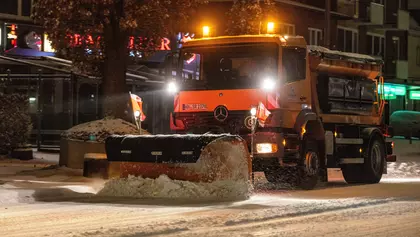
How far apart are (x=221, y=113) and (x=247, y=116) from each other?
548mm

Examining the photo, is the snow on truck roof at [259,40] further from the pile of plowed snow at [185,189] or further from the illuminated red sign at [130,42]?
the pile of plowed snow at [185,189]

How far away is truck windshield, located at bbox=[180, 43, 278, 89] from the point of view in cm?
1552

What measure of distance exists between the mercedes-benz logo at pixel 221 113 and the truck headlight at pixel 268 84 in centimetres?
87

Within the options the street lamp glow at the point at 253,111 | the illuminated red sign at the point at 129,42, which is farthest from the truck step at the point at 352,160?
the illuminated red sign at the point at 129,42

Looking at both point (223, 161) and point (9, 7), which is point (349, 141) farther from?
point (9, 7)

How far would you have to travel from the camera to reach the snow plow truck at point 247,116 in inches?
554

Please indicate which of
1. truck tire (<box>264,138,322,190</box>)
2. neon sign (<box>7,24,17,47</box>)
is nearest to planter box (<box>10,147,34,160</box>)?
truck tire (<box>264,138,322,190</box>)

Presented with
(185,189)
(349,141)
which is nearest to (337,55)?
(349,141)

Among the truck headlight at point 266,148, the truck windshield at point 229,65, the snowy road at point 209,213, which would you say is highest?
the truck windshield at point 229,65

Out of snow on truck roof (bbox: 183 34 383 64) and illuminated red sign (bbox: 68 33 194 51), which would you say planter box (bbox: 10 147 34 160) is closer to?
illuminated red sign (bbox: 68 33 194 51)

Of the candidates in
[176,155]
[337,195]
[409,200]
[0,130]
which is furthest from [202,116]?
[0,130]

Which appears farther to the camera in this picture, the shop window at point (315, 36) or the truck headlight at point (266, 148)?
the shop window at point (315, 36)

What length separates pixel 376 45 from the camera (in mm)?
48750

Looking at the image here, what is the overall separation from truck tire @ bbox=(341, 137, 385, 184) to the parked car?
2352 cm
